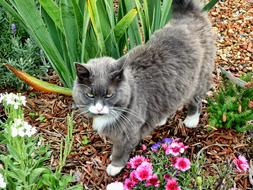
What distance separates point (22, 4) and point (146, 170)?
149 cm

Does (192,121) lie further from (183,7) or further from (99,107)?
(99,107)

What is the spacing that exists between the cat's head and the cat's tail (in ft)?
2.79

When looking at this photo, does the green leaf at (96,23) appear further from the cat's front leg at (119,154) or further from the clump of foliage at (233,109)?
the clump of foliage at (233,109)

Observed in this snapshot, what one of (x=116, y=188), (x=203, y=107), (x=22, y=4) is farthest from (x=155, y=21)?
(x=116, y=188)

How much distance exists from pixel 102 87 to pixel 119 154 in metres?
0.68

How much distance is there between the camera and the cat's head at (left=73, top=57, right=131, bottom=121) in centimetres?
264

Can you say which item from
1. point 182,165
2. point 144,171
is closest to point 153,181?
point 144,171

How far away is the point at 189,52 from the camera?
10.2ft

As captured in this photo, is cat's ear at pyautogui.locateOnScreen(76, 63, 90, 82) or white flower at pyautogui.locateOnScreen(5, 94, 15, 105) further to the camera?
cat's ear at pyautogui.locateOnScreen(76, 63, 90, 82)

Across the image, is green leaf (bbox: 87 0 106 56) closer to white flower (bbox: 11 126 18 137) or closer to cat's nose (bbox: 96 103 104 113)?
cat's nose (bbox: 96 103 104 113)

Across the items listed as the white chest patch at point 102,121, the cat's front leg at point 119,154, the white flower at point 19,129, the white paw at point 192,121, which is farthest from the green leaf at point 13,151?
the white paw at point 192,121

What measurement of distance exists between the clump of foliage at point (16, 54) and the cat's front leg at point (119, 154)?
45.8 inches

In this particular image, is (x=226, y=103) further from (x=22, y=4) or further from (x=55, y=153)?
(x=22, y=4)

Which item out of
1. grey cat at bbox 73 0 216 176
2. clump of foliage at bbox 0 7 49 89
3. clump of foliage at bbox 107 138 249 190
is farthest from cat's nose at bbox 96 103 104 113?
clump of foliage at bbox 0 7 49 89
